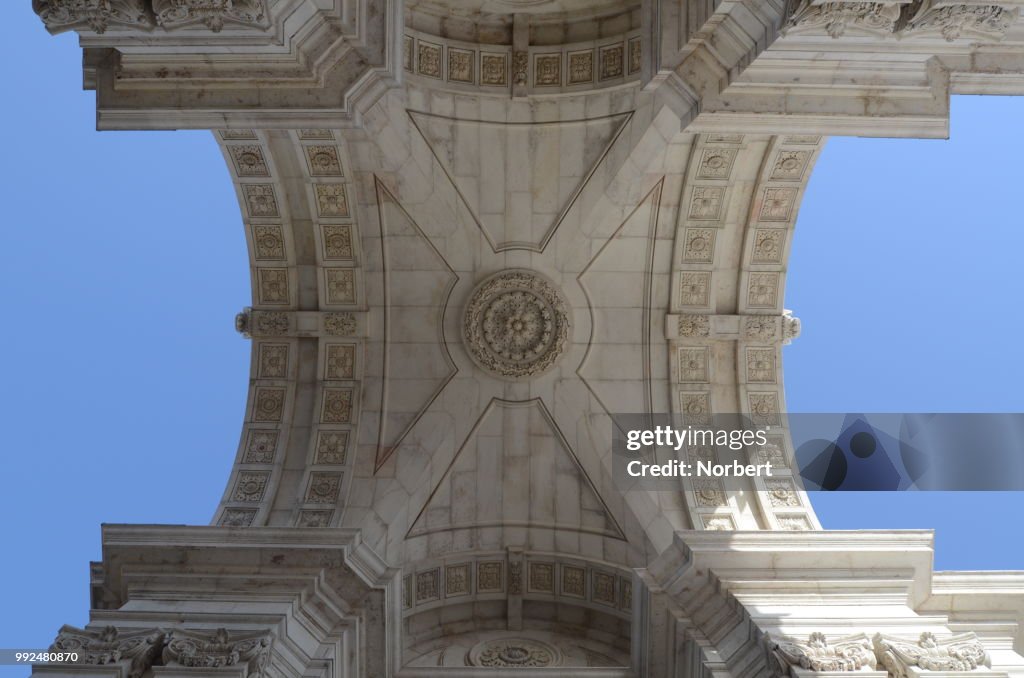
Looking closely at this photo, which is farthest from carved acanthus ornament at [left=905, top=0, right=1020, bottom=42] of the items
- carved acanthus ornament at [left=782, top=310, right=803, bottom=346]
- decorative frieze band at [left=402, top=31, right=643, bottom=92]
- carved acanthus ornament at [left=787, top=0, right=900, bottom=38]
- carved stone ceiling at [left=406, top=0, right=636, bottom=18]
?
carved acanthus ornament at [left=782, top=310, right=803, bottom=346]

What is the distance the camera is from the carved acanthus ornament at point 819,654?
9.92 meters

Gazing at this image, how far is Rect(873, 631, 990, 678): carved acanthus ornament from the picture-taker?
9.89 meters

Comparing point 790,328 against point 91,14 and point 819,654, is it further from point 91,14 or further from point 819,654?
point 91,14

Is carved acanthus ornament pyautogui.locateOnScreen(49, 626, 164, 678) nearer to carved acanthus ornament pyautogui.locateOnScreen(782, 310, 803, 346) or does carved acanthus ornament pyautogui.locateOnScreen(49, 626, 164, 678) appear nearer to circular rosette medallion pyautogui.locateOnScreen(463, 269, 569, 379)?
circular rosette medallion pyautogui.locateOnScreen(463, 269, 569, 379)

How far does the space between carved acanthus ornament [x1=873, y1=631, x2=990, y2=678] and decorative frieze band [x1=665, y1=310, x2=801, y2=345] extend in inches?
296

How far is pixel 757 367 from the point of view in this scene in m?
17.2

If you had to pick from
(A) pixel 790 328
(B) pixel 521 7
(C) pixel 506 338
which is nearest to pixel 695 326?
(A) pixel 790 328

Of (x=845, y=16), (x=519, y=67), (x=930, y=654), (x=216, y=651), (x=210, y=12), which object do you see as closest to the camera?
(x=845, y=16)

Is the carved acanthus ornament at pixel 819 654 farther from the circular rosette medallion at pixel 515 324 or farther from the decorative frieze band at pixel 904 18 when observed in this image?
the circular rosette medallion at pixel 515 324

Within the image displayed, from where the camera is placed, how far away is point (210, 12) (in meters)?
9.65

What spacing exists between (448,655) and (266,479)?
4609 millimetres

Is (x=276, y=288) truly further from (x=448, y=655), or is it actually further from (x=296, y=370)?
(x=448, y=655)

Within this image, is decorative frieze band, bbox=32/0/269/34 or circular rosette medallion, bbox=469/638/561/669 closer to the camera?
decorative frieze band, bbox=32/0/269/34

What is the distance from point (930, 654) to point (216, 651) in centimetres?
824
